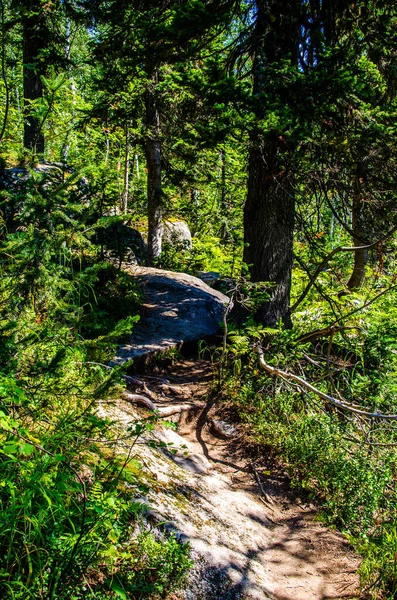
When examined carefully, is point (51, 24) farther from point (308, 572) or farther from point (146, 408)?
point (308, 572)

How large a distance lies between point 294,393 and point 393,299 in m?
2.40

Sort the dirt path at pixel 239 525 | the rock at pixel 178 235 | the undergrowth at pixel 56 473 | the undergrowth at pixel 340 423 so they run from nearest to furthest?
the undergrowth at pixel 56 473 → the dirt path at pixel 239 525 → the undergrowth at pixel 340 423 → the rock at pixel 178 235

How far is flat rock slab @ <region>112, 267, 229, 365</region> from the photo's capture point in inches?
271

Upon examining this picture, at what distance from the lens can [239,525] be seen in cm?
397

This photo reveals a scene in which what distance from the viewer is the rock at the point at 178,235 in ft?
45.6

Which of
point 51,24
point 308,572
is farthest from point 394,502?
point 51,24

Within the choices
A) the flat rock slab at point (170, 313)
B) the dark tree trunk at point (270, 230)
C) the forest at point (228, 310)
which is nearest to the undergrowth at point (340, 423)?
the forest at point (228, 310)

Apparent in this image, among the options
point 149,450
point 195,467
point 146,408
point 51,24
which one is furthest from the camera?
point 51,24

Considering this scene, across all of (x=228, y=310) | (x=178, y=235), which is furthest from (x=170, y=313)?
(x=178, y=235)

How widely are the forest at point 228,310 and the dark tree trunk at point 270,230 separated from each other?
2 centimetres

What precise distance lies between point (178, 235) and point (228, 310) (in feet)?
31.9

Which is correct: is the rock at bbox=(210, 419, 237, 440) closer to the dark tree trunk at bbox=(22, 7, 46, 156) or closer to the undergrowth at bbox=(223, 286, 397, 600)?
the undergrowth at bbox=(223, 286, 397, 600)

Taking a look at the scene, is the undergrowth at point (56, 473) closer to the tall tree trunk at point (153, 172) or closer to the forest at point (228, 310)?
the forest at point (228, 310)

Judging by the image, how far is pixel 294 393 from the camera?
5.78m
